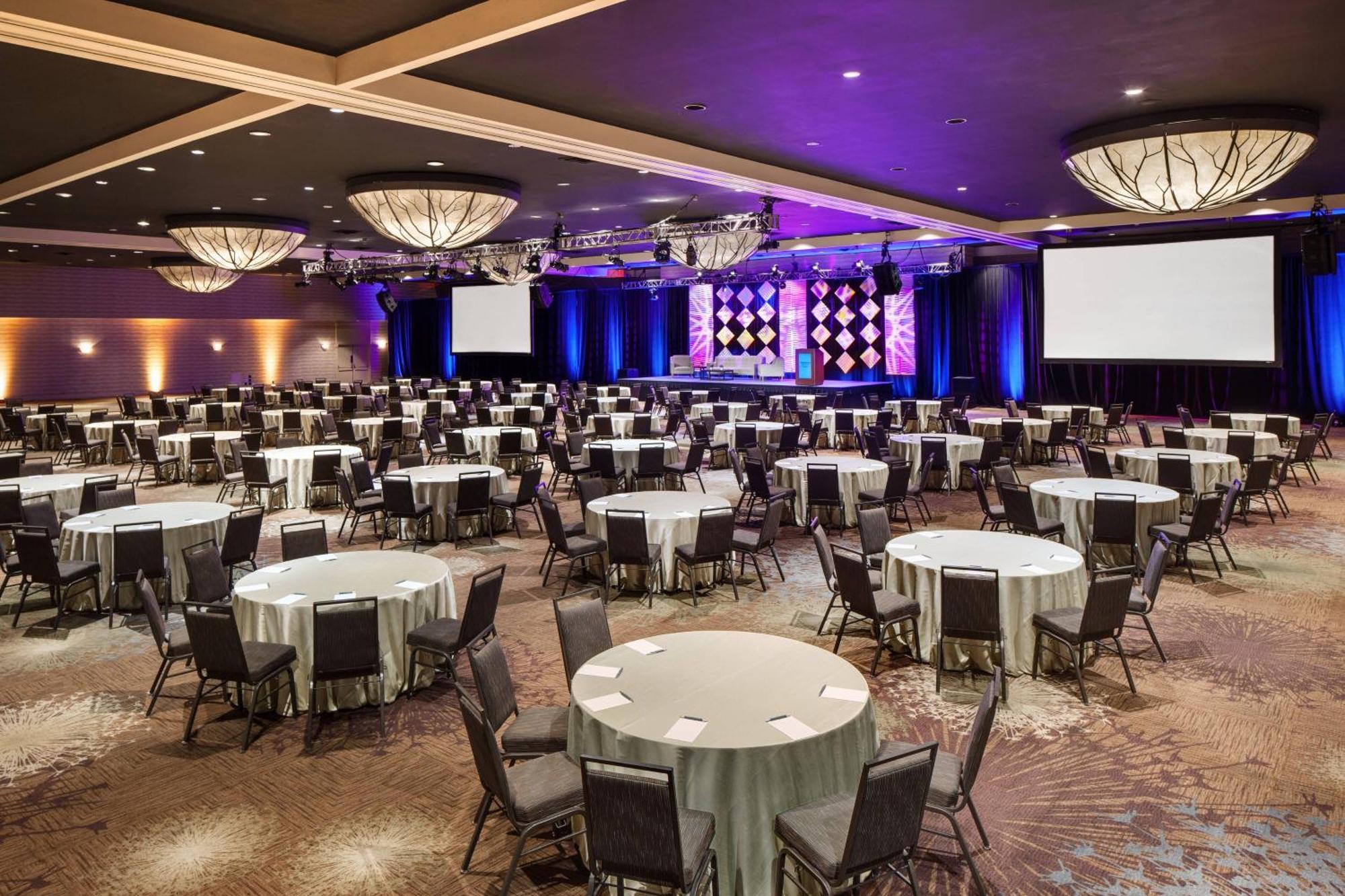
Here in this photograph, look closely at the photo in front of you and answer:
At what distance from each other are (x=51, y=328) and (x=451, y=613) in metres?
27.5

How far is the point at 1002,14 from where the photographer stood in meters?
6.12

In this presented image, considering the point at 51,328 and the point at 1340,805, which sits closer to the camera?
the point at 1340,805

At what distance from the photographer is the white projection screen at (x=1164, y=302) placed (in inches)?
622

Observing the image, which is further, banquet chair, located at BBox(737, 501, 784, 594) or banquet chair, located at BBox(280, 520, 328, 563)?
banquet chair, located at BBox(737, 501, 784, 594)

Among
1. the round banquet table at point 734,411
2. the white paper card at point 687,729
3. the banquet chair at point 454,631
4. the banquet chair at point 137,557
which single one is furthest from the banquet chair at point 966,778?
the round banquet table at point 734,411

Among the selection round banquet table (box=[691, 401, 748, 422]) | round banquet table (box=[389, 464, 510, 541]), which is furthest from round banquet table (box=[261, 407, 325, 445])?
round banquet table (box=[389, 464, 510, 541])

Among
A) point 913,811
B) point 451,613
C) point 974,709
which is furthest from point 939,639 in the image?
point 451,613

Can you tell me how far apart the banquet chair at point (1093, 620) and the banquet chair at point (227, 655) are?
4.99m

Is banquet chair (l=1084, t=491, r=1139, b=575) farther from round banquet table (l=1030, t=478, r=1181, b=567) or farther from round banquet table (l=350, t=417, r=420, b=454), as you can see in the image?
round banquet table (l=350, t=417, r=420, b=454)

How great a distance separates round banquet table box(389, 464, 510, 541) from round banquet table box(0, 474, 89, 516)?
11.9ft

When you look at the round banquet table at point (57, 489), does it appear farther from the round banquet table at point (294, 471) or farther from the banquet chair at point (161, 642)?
the banquet chair at point (161, 642)

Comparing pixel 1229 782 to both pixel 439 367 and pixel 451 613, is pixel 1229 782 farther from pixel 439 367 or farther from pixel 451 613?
pixel 439 367

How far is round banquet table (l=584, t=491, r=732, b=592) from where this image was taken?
28.6 ft

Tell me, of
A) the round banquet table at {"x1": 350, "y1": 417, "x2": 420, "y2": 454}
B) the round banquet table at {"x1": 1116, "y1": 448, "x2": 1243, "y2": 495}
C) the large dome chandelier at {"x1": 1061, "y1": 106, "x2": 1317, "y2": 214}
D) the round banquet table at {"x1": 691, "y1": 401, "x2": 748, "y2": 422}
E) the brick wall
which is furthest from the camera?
the brick wall
